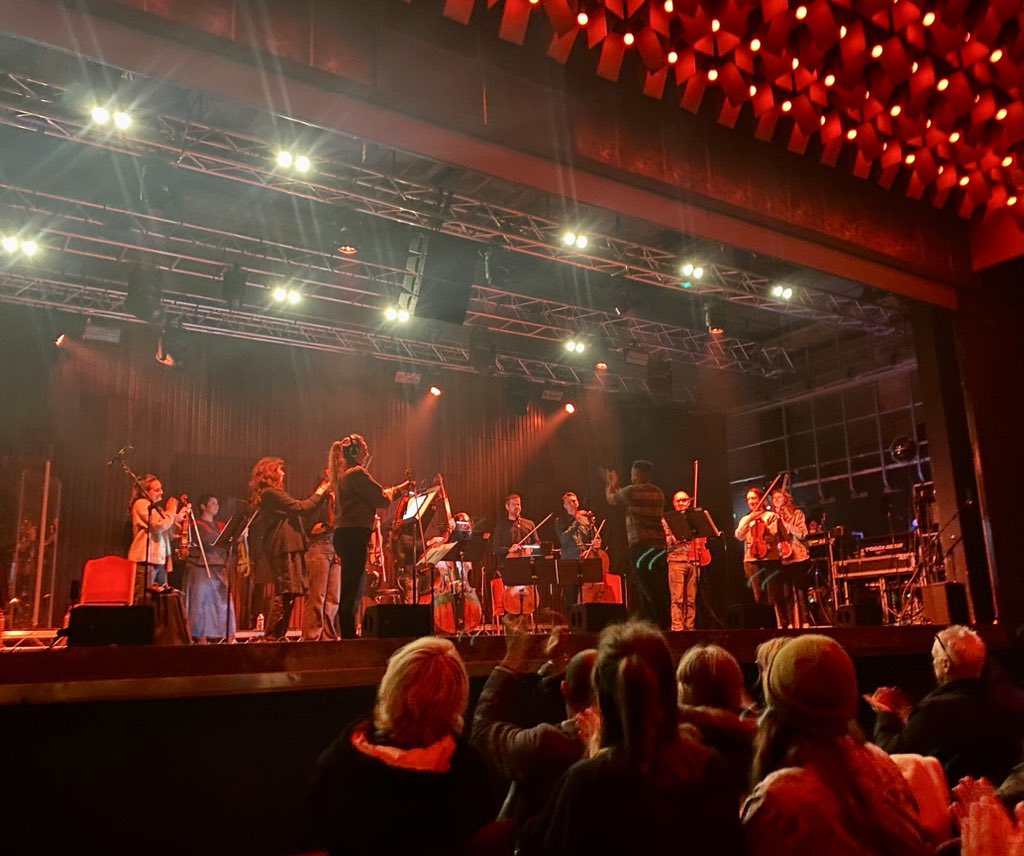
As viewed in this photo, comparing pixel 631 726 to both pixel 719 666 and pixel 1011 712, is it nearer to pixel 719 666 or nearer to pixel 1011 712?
pixel 719 666

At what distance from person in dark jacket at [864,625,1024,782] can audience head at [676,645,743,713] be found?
114 cm

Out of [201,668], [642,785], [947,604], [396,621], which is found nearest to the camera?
[642,785]

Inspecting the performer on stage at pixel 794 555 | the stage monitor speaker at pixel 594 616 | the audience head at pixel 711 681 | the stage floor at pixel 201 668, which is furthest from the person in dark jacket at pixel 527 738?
the performer on stage at pixel 794 555

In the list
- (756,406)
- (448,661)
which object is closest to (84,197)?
(448,661)

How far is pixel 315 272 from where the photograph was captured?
40.9 feet

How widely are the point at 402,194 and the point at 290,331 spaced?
5.01 m

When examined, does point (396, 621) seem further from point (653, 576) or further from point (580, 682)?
point (653, 576)

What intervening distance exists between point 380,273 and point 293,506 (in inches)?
243

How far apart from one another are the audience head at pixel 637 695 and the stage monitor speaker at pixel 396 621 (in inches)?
144

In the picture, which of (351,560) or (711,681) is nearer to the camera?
(711,681)

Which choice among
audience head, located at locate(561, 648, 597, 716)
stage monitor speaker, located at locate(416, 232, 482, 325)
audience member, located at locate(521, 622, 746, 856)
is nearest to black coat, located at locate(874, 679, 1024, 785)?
audience head, located at locate(561, 648, 597, 716)

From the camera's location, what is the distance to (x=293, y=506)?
6848 mm

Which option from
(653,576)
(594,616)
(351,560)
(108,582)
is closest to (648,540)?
(653,576)

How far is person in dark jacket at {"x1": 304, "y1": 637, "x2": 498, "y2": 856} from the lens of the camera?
90.5 inches
